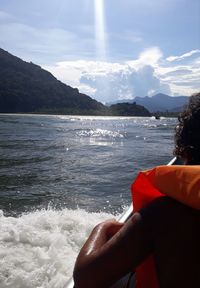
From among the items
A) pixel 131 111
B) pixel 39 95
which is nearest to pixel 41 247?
pixel 39 95

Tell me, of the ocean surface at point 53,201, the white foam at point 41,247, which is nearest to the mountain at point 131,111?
the ocean surface at point 53,201

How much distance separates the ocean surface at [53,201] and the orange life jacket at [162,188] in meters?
3.75

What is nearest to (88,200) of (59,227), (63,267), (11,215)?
(11,215)

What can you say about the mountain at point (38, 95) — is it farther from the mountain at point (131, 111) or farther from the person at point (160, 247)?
the person at point (160, 247)

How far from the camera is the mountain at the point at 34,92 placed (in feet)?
477

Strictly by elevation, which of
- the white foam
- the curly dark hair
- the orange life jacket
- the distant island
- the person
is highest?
the distant island

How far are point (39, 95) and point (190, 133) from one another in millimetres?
161322

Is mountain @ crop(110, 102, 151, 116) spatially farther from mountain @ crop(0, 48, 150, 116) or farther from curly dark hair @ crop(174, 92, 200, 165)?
curly dark hair @ crop(174, 92, 200, 165)

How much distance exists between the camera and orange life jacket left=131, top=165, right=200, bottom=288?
1741 mm

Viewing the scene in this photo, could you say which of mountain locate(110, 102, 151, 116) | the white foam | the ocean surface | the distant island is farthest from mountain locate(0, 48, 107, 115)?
the white foam

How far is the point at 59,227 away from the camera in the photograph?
24.9 feet

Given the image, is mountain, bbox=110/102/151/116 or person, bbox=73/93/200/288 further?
mountain, bbox=110/102/151/116

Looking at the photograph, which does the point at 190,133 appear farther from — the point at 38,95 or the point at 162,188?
the point at 38,95

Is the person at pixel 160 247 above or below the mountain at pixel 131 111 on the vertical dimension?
below
